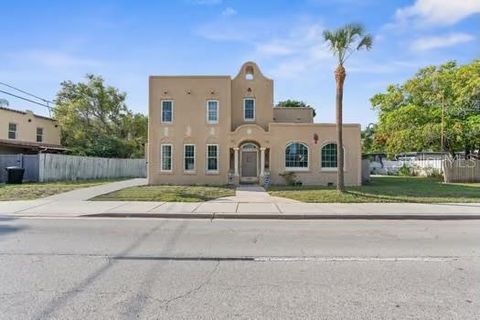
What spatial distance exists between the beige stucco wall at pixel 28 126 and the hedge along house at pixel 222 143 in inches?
600

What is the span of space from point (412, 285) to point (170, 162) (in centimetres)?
2170

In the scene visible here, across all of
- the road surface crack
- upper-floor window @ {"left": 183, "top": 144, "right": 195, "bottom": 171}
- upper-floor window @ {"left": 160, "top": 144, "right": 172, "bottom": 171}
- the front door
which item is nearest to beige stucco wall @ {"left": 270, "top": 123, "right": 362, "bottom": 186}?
the front door

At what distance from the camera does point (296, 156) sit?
1005 inches

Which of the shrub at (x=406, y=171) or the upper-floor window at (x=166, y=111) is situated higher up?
the upper-floor window at (x=166, y=111)

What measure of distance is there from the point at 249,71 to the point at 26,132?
21.6 metres

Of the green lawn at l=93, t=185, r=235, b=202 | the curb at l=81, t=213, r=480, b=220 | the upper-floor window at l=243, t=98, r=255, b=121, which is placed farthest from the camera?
the upper-floor window at l=243, t=98, r=255, b=121

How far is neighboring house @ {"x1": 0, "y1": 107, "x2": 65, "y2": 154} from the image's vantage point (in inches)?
1258

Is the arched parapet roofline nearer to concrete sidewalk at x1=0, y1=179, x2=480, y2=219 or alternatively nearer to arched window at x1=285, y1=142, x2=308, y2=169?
arched window at x1=285, y1=142, x2=308, y2=169

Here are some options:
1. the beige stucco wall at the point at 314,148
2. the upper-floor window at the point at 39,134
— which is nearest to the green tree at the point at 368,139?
the beige stucco wall at the point at 314,148

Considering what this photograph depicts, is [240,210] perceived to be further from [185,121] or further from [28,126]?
[28,126]

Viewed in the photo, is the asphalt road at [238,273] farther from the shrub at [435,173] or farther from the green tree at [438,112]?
the shrub at [435,173]

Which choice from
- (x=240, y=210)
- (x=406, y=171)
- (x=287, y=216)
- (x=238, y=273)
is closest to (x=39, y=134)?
(x=240, y=210)

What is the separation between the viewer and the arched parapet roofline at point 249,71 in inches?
1061

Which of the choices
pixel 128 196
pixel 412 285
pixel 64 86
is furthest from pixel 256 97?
pixel 64 86
